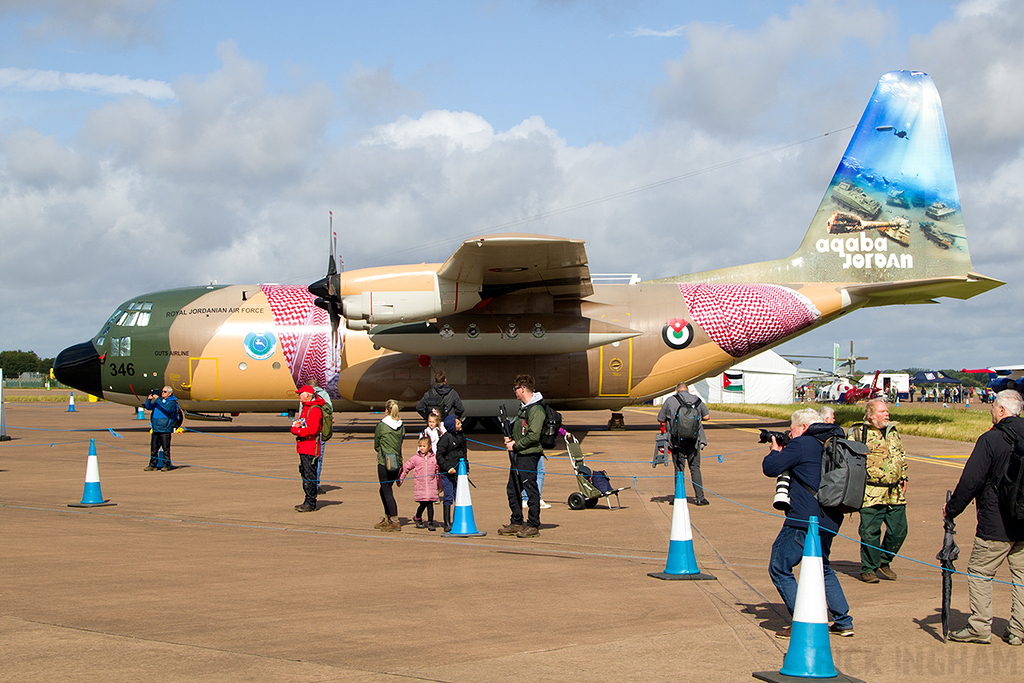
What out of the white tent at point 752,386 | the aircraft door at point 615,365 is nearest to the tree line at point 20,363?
the white tent at point 752,386

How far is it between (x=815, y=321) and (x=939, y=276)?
4812mm

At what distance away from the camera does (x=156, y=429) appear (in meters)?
16.3

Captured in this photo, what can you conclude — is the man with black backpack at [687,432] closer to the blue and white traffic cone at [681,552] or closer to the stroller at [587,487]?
the stroller at [587,487]

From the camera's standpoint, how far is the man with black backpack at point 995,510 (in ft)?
19.3

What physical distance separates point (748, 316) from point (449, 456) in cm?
1504

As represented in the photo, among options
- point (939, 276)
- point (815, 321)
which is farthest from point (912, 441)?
point (939, 276)

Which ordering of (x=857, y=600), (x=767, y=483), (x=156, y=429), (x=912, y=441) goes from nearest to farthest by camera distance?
(x=857, y=600) < (x=767, y=483) < (x=156, y=429) < (x=912, y=441)

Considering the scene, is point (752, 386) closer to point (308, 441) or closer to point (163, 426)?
point (163, 426)

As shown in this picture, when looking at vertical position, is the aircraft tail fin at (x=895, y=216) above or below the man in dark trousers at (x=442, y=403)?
above

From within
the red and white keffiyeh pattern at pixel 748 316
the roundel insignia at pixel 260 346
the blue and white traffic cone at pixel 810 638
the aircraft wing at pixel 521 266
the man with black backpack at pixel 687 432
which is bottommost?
the blue and white traffic cone at pixel 810 638

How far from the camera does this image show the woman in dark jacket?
1037cm

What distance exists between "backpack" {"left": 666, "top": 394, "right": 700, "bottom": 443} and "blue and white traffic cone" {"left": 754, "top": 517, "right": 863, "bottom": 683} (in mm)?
7124

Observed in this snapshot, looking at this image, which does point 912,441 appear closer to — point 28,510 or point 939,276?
point 939,276

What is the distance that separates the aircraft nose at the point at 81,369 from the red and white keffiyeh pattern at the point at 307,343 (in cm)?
546
